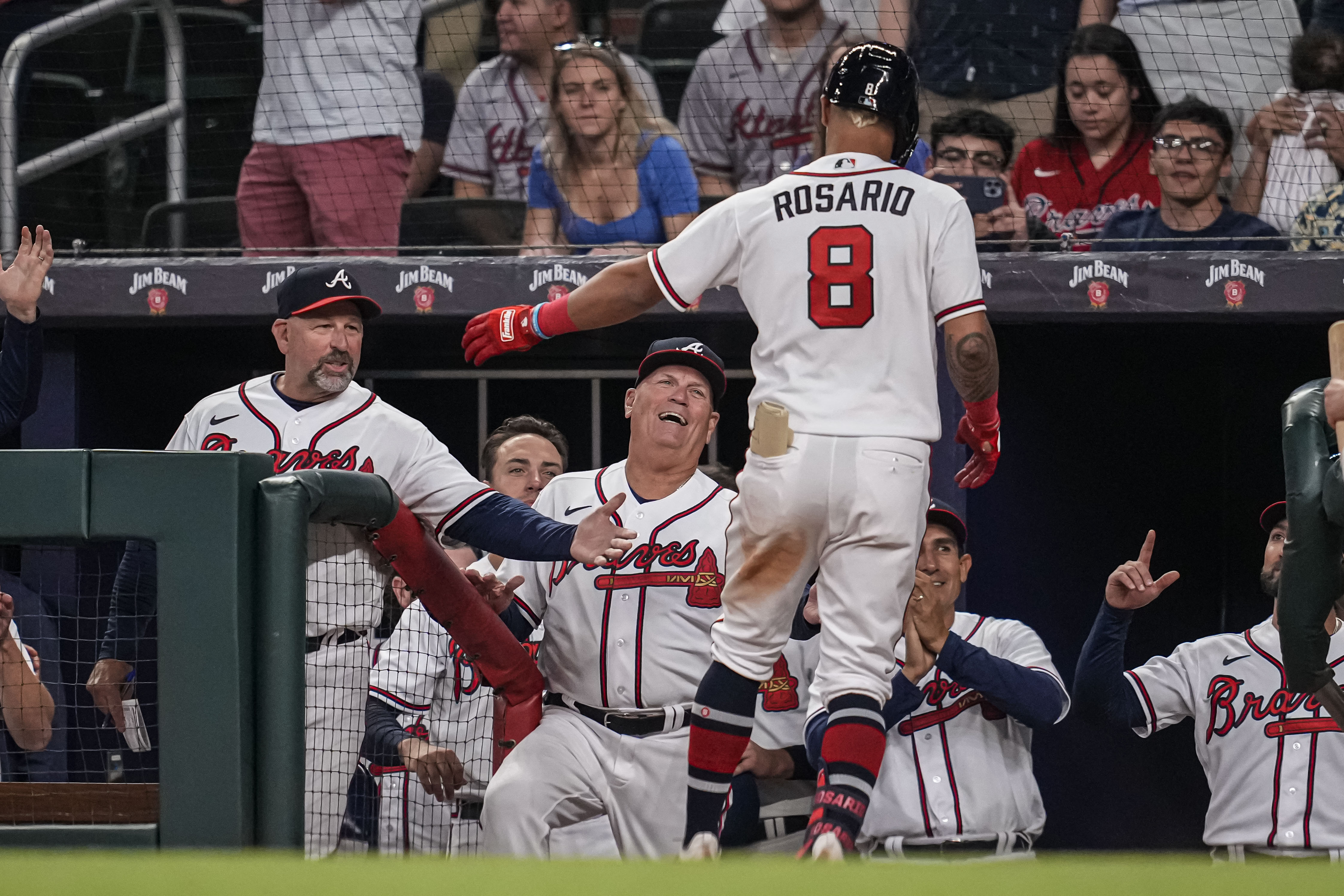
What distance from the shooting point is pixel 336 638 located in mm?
3721

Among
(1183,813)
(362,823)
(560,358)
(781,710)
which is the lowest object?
(1183,813)

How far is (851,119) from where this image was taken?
119 inches

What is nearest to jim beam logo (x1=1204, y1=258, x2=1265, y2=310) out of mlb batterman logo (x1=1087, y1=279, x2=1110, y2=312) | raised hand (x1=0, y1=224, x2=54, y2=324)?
mlb batterman logo (x1=1087, y1=279, x2=1110, y2=312)

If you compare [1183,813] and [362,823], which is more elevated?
[362,823]

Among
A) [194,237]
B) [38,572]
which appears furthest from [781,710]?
[194,237]

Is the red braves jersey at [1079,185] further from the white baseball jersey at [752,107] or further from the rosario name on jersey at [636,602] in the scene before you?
the rosario name on jersey at [636,602]

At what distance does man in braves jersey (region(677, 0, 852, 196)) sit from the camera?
536 cm

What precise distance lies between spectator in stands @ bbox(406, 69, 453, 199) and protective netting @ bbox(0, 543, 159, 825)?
6.41 feet

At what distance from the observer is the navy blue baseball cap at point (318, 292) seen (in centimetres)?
398

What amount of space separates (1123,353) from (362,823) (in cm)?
322

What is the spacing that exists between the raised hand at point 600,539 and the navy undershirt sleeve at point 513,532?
0.17 ft

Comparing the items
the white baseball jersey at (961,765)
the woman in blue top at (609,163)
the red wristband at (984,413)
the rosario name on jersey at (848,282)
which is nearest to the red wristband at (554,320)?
the rosario name on jersey at (848,282)

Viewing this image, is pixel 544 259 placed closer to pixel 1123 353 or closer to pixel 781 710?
pixel 781 710

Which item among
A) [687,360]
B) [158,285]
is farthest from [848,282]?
[158,285]
